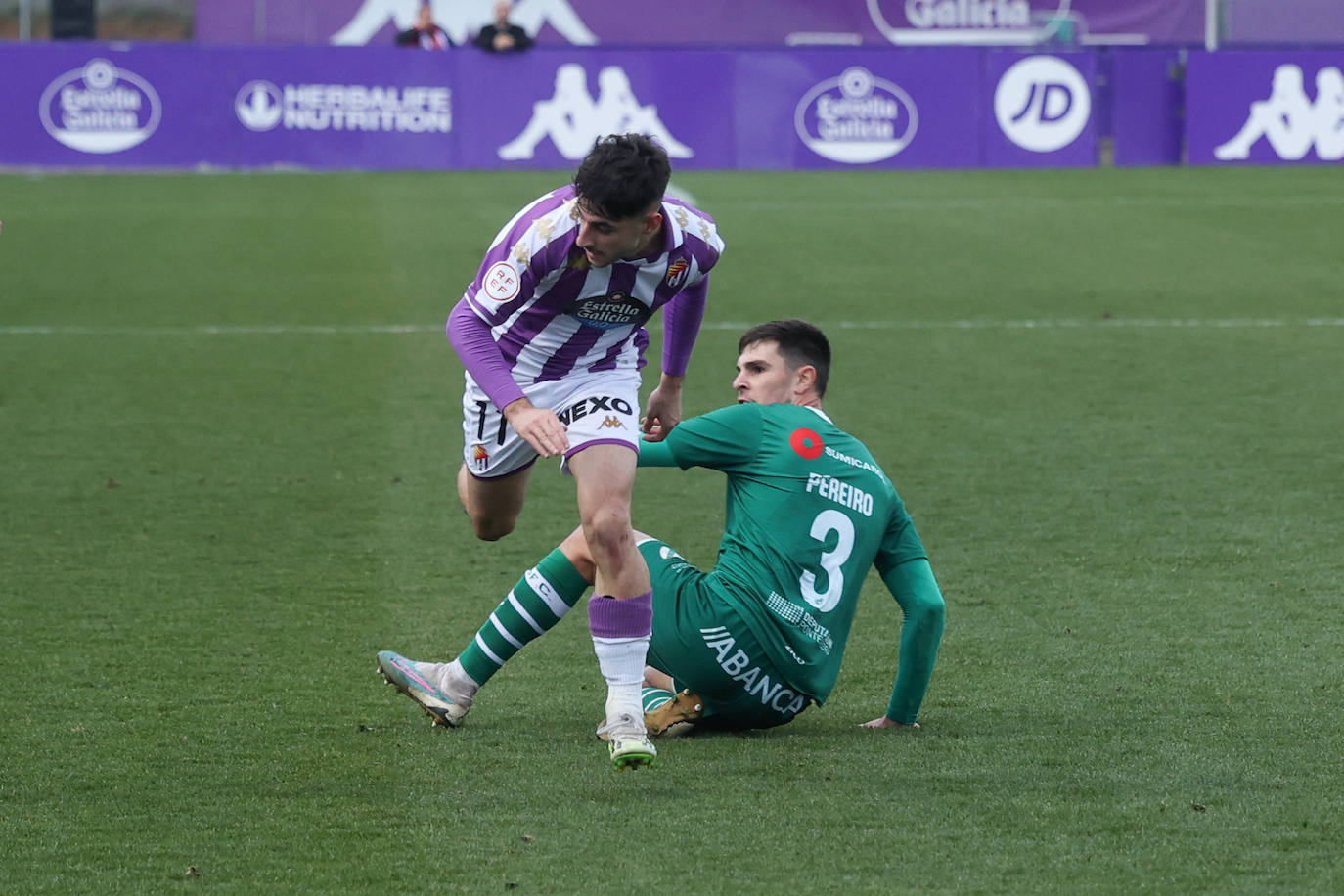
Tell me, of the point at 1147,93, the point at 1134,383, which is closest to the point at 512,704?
the point at 1134,383

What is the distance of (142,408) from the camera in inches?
372

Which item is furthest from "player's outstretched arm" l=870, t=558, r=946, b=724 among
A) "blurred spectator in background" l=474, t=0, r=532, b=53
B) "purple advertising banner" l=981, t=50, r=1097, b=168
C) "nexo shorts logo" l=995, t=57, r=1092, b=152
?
"nexo shorts logo" l=995, t=57, r=1092, b=152

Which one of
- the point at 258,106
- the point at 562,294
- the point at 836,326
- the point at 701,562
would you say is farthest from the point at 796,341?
the point at 258,106

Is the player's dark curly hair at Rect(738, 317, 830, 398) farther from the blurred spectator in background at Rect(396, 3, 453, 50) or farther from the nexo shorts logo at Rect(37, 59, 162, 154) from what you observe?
the nexo shorts logo at Rect(37, 59, 162, 154)

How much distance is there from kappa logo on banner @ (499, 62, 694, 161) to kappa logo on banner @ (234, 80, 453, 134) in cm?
101

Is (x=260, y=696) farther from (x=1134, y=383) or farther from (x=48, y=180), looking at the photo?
(x=48, y=180)

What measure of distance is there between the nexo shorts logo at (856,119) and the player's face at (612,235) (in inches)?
726

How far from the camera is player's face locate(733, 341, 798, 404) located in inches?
183

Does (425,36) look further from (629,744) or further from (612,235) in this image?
(629,744)

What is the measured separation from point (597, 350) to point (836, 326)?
732cm

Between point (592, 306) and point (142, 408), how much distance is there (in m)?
5.38

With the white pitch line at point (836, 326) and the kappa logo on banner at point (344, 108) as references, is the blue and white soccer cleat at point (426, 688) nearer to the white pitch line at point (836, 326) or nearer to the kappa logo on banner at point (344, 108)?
the white pitch line at point (836, 326)

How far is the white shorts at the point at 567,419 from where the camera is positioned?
452 cm

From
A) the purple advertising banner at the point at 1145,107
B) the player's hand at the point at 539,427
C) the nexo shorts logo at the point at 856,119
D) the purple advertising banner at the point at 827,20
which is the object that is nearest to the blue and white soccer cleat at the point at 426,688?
the player's hand at the point at 539,427
